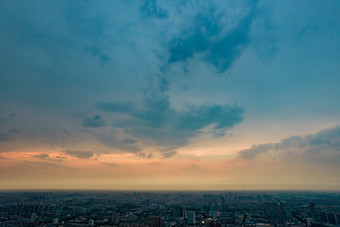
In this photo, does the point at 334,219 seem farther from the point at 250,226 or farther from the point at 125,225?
the point at 125,225

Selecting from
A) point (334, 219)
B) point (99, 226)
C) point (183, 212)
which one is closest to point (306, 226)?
point (334, 219)

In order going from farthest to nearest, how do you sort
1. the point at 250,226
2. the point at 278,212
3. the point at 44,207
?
the point at 44,207, the point at 278,212, the point at 250,226

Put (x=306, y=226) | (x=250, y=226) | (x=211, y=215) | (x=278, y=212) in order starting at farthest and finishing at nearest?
(x=211, y=215)
(x=278, y=212)
(x=250, y=226)
(x=306, y=226)

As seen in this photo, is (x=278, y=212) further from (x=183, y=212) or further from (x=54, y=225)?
(x=54, y=225)

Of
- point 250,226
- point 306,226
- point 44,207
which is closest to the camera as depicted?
point 306,226

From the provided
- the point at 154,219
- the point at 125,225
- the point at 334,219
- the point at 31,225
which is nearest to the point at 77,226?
the point at 31,225

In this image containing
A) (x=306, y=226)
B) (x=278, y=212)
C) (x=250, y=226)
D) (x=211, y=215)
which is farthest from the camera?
(x=211, y=215)

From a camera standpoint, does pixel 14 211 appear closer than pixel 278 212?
No

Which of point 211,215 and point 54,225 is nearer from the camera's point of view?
point 54,225
